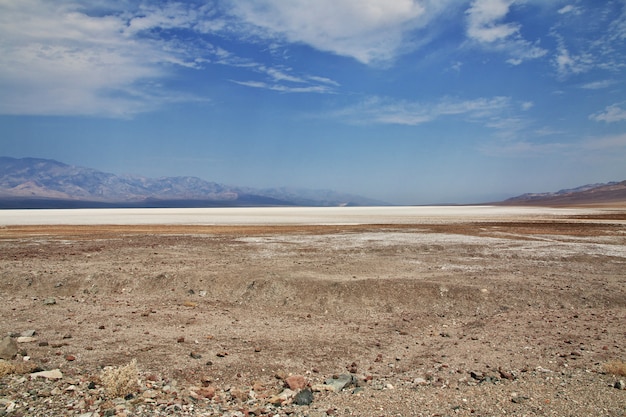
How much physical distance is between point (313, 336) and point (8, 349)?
5666mm

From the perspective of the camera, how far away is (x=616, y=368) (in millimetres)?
7129

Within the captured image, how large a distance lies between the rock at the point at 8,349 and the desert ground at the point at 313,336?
2.1 inches

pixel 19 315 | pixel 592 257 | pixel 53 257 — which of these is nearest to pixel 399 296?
pixel 19 315

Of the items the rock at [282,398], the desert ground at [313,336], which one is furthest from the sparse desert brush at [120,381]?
the rock at [282,398]

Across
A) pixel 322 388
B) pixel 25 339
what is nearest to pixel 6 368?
pixel 25 339

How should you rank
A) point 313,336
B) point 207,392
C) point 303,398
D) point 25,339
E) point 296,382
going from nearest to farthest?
point 303,398 → point 207,392 → point 296,382 → point 25,339 → point 313,336

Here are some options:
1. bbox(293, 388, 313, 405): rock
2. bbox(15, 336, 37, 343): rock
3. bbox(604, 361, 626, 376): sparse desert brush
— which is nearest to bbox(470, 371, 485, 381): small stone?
bbox(604, 361, 626, 376): sparse desert brush

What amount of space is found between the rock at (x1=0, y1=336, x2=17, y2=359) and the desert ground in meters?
0.05

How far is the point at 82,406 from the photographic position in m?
6.07

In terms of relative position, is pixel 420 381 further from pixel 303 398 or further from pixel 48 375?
pixel 48 375

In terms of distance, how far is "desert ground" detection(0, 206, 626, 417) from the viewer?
6.35 m

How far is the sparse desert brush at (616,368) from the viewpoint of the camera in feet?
23.2

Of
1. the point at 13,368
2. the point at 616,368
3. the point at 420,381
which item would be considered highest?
the point at 13,368

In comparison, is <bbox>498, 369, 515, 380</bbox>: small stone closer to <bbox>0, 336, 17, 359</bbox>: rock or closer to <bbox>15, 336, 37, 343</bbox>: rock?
<bbox>0, 336, 17, 359</bbox>: rock
